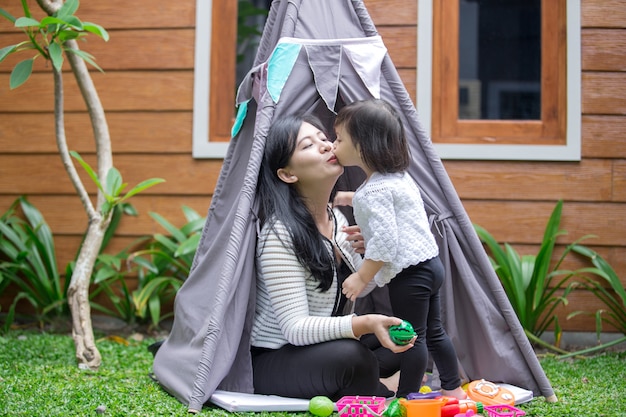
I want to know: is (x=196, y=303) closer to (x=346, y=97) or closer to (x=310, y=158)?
(x=310, y=158)

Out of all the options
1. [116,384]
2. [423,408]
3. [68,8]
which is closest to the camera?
[423,408]

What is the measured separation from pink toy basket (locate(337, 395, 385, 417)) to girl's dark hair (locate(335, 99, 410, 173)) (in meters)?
0.66

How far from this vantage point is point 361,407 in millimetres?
1894

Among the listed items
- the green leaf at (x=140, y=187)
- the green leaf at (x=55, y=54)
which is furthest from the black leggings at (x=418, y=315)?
the green leaf at (x=55, y=54)

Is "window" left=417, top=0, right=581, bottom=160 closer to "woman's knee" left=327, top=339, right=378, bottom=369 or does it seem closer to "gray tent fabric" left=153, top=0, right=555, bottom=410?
"gray tent fabric" left=153, top=0, right=555, bottom=410

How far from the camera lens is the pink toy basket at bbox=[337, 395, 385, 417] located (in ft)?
6.15

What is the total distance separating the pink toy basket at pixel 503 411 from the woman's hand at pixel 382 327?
29 cm

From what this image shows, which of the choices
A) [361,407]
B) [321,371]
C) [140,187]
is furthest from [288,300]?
[140,187]

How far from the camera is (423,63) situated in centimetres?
360

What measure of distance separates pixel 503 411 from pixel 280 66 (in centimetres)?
128

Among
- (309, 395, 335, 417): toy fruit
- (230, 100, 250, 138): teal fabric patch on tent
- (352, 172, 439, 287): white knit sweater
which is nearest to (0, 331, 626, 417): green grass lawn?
(309, 395, 335, 417): toy fruit

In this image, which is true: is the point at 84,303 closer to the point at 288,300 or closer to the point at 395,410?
the point at 288,300

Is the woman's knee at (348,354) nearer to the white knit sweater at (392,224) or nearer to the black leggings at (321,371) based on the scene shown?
the black leggings at (321,371)

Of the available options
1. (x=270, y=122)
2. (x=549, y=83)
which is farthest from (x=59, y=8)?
(x=549, y=83)
